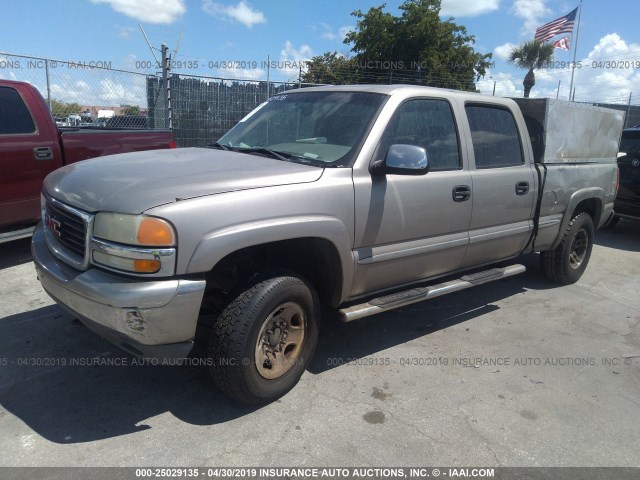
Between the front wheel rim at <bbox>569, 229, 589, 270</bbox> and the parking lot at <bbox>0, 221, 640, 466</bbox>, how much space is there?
124 centimetres

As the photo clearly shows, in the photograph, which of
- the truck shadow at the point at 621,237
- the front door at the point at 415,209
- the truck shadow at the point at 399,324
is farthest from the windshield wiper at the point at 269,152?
the truck shadow at the point at 621,237

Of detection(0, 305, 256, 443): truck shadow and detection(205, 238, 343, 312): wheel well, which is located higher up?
detection(205, 238, 343, 312): wheel well

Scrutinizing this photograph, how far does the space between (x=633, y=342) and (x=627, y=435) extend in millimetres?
1676

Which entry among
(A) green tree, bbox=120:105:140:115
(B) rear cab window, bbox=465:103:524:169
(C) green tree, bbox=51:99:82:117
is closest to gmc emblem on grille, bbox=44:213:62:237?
(B) rear cab window, bbox=465:103:524:169

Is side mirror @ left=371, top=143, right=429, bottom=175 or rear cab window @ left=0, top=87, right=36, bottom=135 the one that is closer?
side mirror @ left=371, top=143, right=429, bottom=175

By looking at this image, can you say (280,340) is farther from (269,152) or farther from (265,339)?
(269,152)

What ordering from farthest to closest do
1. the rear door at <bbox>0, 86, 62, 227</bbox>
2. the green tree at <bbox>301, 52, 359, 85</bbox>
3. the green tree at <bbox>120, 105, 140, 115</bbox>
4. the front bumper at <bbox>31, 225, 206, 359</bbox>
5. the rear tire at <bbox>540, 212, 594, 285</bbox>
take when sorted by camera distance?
the green tree at <bbox>301, 52, 359, 85</bbox>
the green tree at <bbox>120, 105, 140, 115</bbox>
the rear tire at <bbox>540, 212, 594, 285</bbox>
the rear door at <bbox>0, 86, 62, 227</bbox>
the front bumper at <bbox>31, 225, 206, 359</bbox>

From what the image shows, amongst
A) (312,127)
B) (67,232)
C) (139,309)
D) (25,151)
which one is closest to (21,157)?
(25,151)

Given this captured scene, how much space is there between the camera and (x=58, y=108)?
9.12 metres

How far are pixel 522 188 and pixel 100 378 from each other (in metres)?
3.81

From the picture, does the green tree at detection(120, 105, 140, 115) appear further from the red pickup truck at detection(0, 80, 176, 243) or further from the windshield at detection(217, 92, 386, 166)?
the windshield at detection(217, 92, 386, 166)

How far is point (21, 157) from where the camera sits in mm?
5336

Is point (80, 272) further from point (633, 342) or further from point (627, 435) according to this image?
point (633, 342)

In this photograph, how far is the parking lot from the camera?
2773 mm
